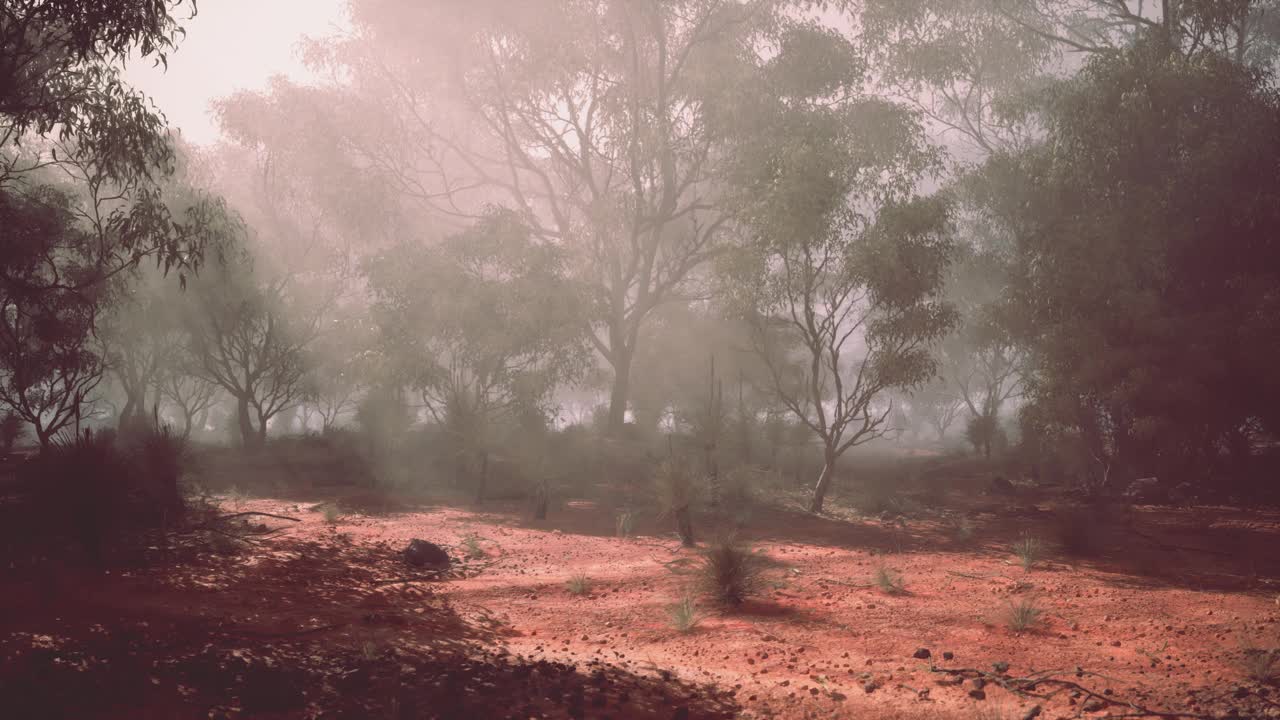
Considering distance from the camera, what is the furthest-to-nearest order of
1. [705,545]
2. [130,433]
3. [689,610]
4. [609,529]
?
1. [130,433]
2. [609,529]
3. [705,545]
4. [689,610]

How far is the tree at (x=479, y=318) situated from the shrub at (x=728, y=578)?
12.1m

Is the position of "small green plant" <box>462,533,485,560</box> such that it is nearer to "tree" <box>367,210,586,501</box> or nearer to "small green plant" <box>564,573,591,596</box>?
"small green plant" <box>564,573,591,596</box>

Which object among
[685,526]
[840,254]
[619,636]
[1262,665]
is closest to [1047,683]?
[1262,665]

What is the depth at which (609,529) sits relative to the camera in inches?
591

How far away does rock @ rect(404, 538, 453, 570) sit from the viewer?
34.1 ft

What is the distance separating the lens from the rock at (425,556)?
34.1 ft

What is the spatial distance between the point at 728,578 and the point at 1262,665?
4.39 metres

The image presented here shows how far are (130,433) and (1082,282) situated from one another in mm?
29942

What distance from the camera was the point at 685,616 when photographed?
7.02 meters

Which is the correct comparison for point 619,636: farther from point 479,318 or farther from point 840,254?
point 479,318

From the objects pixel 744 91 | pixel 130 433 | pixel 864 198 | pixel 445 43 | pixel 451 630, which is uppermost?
pixel 445 43

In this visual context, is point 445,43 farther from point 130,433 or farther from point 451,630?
point 451,630

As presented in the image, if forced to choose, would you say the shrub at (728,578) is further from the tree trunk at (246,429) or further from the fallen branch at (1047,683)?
the tree trunk at (246,429)

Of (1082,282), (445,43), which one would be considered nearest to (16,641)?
(1082,282)
